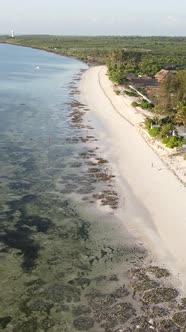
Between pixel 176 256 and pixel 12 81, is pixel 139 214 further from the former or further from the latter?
pixel 12 81

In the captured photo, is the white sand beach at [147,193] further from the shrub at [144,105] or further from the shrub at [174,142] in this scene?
the shrub at [144,105]

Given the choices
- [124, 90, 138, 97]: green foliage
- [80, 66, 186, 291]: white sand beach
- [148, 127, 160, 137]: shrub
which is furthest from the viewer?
[124, 90, 138, 97]: green foliage

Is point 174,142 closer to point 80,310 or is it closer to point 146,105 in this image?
point 146,105

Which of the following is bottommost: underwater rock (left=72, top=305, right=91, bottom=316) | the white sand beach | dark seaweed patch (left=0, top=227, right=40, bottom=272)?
underwater rock (left=72, top=305, right=91, bottom=316)

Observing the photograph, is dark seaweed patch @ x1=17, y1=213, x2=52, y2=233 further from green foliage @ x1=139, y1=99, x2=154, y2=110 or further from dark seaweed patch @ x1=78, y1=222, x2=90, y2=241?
green foliage @ x1=139, y1=99, x2=154, y2=110

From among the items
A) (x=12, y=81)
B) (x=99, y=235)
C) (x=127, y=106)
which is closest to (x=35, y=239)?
(x=99, y=235)

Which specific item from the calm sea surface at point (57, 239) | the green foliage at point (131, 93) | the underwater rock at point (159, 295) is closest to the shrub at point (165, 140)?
the calm sea surface at point (57, 239)

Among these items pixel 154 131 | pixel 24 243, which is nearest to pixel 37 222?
pixel 24 243

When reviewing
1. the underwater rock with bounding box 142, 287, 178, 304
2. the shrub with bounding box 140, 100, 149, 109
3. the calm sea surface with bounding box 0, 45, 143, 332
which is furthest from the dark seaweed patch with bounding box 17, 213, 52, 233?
the shrub with bounding box 140, 100, 149, 109
